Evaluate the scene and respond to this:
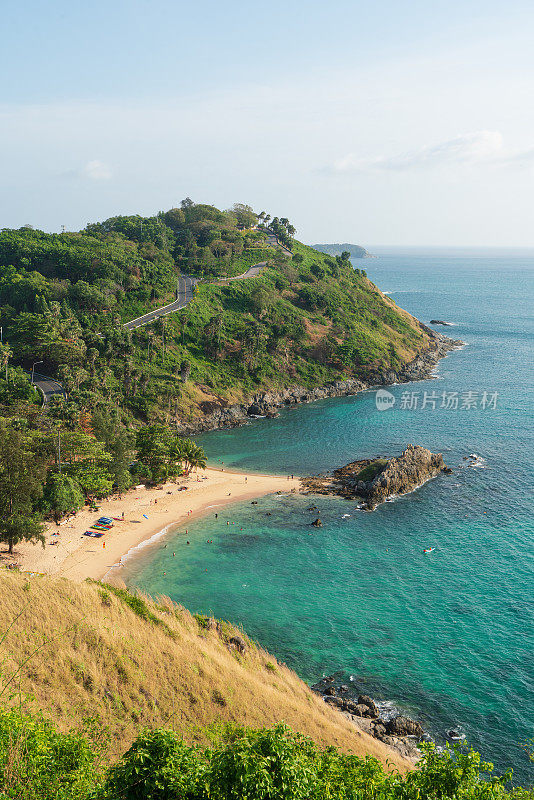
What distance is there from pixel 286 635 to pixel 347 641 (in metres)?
5.47

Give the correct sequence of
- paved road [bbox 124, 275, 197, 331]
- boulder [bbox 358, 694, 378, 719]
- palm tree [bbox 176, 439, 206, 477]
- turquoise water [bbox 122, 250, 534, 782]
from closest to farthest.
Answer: boulder [bbox 358, 694, 378, 719], turquoise water [bbox 122, 250, 534, 782], palm tree [bbox 176, 439, 206, 477], paved road [bbox 124, 275, 197, 331]

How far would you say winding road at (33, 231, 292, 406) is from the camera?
89.1m

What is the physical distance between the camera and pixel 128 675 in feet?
105

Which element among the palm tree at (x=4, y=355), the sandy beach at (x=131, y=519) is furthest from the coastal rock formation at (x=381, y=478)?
the palm tree at (x=4, y=355)

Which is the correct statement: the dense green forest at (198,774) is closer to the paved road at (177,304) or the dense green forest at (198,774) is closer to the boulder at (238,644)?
the boulder at (238,644)

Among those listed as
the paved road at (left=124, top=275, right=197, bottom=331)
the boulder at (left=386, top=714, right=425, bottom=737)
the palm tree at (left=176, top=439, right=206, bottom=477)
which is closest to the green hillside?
the paved road at (left=124, top=275, right=197, bottom=331)

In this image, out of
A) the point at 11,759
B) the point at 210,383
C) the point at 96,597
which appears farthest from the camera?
the point at 210,383

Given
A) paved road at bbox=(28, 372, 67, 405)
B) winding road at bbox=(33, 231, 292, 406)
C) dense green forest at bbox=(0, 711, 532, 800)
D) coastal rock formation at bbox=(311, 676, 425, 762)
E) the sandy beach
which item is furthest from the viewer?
winding road at bbox=(33, 231, 292, 406)

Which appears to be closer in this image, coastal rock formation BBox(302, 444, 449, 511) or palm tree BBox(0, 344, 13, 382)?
coastal rock formation BBox(302, 444, 449, 511)

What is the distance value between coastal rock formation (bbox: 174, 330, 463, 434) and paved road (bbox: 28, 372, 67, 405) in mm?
21771

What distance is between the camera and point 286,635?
154 ft

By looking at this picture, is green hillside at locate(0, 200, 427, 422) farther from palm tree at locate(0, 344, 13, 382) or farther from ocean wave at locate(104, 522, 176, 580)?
ocean wave at locate(104, 522, 176, 580)

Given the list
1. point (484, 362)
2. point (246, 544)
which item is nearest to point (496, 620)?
point (246, 544)

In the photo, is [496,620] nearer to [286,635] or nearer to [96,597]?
[286,635]
